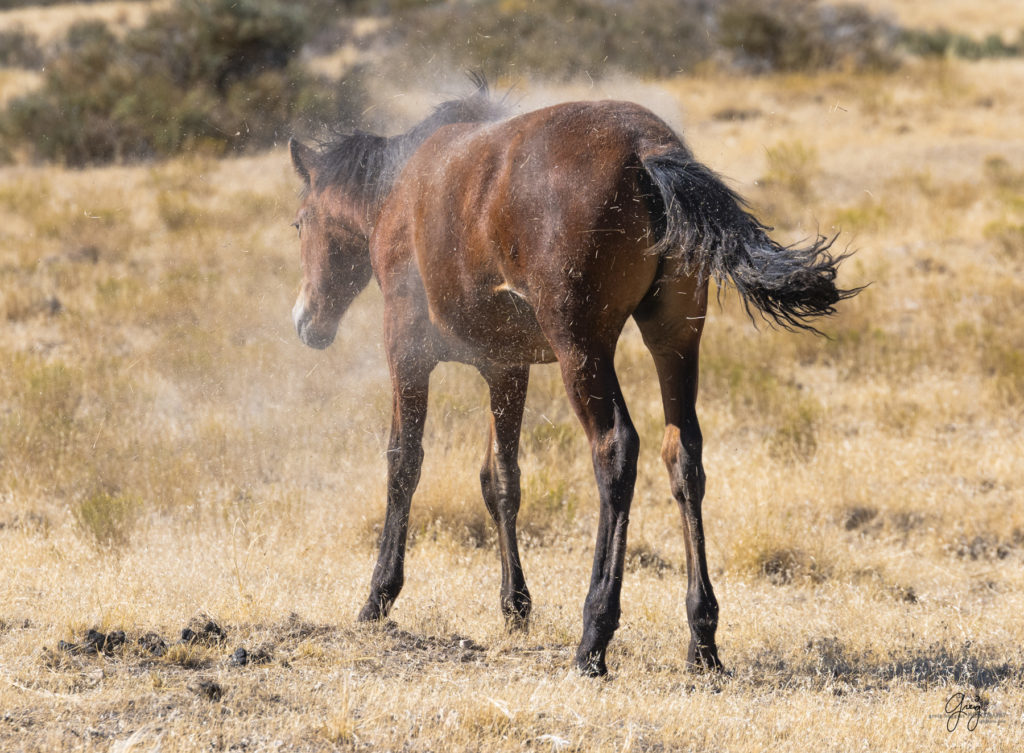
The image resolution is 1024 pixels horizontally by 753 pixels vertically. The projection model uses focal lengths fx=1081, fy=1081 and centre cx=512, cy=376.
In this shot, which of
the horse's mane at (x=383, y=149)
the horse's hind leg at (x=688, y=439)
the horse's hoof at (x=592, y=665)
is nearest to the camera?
the horse's hoof at (x=592, y=665)

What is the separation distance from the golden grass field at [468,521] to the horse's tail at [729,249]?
1508 millimetres

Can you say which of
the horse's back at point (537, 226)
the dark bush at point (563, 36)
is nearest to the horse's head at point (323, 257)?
the horse's back at point (537, 226)

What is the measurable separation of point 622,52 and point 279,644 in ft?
59.1

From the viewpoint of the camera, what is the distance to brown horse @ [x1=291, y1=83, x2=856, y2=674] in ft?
13.7

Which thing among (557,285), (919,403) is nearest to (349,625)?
(557,285)

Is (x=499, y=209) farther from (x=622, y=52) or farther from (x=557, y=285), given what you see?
(x=622, y=52)

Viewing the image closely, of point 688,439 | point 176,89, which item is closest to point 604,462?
point 688,439

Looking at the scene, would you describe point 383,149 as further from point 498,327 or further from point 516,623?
point 516,623

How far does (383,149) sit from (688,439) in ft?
7.64

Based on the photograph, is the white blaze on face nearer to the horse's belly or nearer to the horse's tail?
the horse's belly

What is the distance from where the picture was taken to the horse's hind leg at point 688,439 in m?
4.57

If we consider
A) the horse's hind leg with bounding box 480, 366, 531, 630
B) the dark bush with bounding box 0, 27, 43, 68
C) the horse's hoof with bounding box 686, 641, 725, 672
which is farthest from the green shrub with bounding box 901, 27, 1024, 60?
the horse's hoof with bounding box 686, 641, 725, 672

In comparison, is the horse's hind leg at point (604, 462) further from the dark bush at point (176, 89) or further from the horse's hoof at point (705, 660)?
the dark bush at point (176, 89)

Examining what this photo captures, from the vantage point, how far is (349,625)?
5078 millimetres
